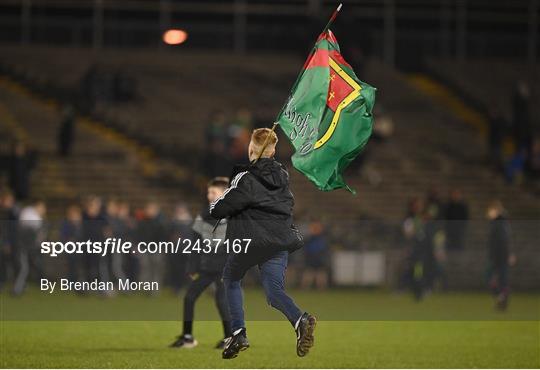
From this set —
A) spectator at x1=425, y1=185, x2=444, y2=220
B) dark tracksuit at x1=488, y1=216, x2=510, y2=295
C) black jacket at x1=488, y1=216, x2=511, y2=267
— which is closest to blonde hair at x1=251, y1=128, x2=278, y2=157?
dark tracksuit at x1=488, y1=216, x2=510, y2=295

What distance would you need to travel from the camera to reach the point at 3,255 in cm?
2584

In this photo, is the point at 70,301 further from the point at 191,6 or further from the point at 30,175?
the point at 191,6

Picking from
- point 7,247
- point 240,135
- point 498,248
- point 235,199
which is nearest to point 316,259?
point 498,248

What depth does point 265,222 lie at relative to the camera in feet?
44.6

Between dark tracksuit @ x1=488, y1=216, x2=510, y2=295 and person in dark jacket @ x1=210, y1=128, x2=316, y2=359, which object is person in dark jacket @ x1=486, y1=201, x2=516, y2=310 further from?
person in dark jacket @ x1=210, y1=128, x2=316, y2=359

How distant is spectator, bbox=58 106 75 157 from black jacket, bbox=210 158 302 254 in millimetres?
24294

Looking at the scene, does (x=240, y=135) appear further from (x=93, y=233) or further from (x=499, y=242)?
(x=93, y=233)

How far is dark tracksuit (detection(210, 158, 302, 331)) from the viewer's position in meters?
13.4

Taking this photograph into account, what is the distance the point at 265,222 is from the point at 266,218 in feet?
0.13

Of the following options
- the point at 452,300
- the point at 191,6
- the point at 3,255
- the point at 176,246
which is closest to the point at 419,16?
the point at 191,6

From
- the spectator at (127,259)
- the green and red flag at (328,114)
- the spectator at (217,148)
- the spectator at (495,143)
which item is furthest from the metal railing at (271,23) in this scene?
the green and red flag at (328,114)

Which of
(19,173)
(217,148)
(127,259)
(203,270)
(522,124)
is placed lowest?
(203,270)

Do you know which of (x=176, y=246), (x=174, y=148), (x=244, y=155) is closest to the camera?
(x=176, y=246)

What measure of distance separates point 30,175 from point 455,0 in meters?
19.7
